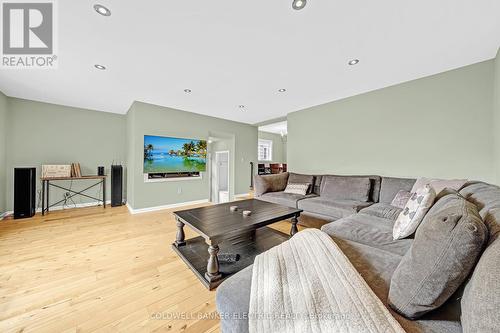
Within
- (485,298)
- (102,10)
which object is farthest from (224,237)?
(102,10)

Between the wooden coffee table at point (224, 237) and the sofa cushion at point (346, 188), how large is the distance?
129 centimetres

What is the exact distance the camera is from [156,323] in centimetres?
126

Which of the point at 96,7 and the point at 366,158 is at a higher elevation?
the point at 96,7

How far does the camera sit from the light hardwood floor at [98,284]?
1267mm

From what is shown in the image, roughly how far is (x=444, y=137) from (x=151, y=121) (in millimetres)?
5123

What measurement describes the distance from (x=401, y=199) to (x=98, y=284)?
350 centimetres

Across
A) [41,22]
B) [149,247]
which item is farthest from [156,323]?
[41,22]

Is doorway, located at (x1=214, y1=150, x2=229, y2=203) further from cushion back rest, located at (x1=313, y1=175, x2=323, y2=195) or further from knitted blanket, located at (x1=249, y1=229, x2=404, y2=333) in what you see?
knitted blanket, located at (x1=249, y1=229, x2=404, y2=333)

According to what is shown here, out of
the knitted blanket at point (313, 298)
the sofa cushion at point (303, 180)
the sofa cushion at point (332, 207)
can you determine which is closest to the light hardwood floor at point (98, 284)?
the knitted blanket at point (313, 298)

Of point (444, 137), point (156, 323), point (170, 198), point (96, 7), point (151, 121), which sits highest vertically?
point (96, 7)

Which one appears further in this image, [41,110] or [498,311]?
[41,110]

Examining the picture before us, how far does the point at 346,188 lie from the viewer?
10.2 ft

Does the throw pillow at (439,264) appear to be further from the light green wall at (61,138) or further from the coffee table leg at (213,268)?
the light green wall at (61,138)

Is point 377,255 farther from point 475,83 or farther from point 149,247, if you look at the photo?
point 475,83
